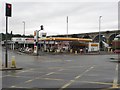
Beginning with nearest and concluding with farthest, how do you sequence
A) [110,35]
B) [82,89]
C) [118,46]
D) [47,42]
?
[82,89]
[118,46]
[47,42]
[110,35]

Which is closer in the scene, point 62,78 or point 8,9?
point 62,78

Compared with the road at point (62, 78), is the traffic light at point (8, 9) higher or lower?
higher

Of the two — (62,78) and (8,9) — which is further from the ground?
(8,9)

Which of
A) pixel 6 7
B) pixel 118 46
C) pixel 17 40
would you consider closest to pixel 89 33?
pixel 17 40

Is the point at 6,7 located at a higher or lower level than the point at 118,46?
higher

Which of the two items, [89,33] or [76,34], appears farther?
[76,34]

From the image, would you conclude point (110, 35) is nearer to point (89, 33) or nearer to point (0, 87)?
point (89, 33)

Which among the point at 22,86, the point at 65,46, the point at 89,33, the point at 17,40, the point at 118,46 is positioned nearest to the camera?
the point at 22,86

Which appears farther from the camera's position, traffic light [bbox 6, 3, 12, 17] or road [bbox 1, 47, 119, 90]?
traffic light [bbox 6, 3, 12, 17]

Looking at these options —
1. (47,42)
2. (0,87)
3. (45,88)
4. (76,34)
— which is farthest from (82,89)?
(76,34)

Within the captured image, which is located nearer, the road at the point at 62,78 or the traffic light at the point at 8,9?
the road at the point at 62,78

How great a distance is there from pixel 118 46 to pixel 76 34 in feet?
391

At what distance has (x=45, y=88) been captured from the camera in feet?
39.6

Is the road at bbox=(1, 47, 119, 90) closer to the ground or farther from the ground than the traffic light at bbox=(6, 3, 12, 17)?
closer to the ground
